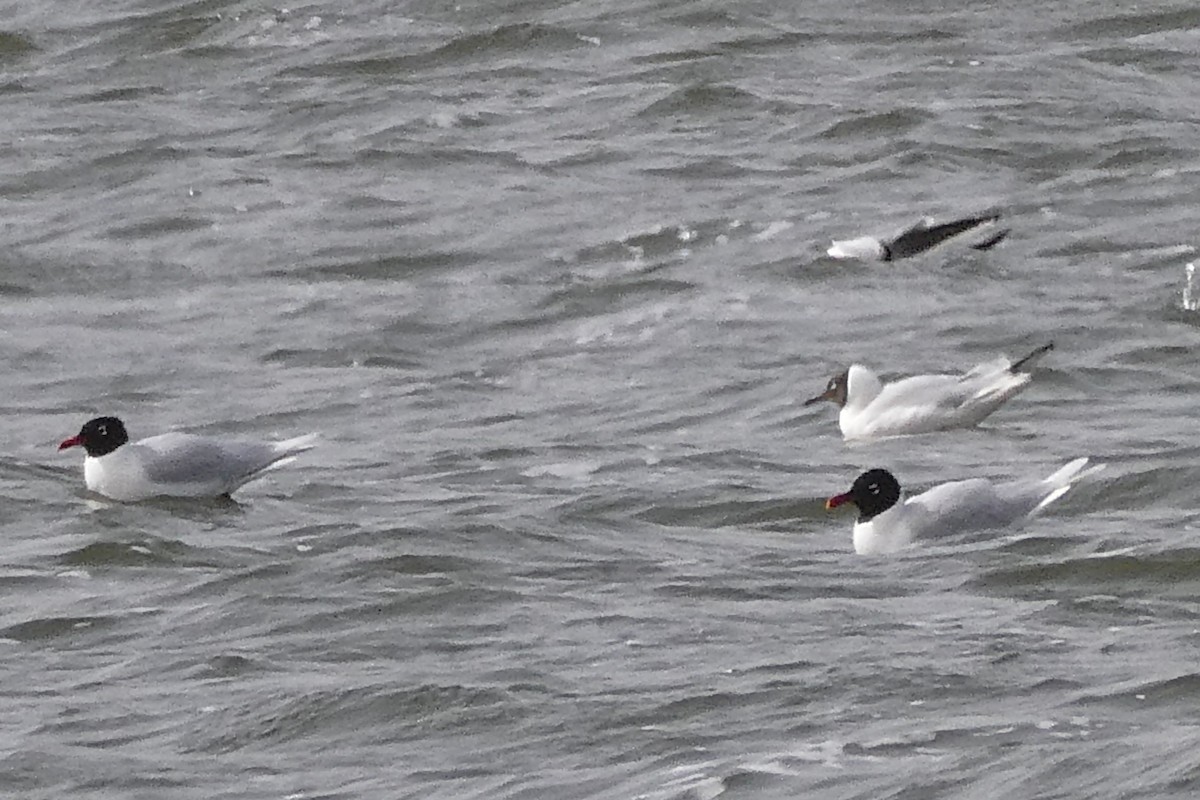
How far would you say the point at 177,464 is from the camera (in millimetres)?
14344

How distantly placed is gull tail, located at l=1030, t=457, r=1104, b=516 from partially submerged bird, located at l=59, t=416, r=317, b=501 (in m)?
3.18

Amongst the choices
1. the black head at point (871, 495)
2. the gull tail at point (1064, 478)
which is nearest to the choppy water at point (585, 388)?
the gull tail at point (1064, 478)

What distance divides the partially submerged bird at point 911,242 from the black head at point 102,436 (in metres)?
5.17

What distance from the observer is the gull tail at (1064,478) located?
13.2 metres

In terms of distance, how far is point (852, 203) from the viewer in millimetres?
20328

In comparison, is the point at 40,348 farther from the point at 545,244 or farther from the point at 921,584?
the point at 921,584

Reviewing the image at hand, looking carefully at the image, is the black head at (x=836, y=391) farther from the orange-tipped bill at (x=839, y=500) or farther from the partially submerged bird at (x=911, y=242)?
the partially submerged bird at (x=911, y=242)

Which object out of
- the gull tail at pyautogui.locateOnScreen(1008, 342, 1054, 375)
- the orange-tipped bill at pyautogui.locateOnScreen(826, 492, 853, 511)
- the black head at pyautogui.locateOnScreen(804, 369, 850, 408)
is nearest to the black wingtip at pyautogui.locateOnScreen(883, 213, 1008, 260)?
the gull tail at pyautogui.locateOnScreen(1008, 342, 1054, 375)

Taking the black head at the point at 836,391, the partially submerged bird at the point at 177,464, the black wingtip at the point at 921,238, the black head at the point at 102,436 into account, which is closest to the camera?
the partially submerged bird at the point at 177,464

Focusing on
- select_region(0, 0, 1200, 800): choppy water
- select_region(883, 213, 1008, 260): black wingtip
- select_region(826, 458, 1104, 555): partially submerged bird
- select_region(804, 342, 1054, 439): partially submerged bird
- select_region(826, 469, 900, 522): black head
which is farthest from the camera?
select_region(883, 213, 1008, 260): black wingtip

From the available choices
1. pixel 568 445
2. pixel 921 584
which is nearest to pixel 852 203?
pixel 568 445

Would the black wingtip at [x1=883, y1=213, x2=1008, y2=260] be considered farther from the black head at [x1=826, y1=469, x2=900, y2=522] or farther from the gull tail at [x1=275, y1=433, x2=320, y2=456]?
the black head at [x1=826, y1=469, x2=900, y2=522]

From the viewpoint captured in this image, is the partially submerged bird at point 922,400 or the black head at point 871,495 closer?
the black head at point 871,495

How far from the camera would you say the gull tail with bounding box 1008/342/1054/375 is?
15541 mm
